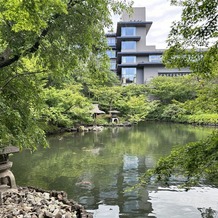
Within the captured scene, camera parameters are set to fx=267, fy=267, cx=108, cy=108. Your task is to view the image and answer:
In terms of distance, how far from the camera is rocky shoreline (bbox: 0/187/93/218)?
4.16 metres

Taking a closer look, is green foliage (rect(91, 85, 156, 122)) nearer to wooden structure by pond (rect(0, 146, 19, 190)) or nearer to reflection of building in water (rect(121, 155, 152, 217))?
reflection of building in water (rect(121, 155, 152, 217))

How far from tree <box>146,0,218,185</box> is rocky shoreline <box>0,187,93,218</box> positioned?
1.97 meters

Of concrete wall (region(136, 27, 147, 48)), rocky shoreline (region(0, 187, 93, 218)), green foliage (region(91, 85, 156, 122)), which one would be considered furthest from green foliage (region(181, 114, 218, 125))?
rocky shoreline (region(0, 187, 93, 218))

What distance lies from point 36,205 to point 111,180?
3313 millimetres

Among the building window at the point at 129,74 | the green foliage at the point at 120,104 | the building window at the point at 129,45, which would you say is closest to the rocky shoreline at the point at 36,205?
the green foliage at the point at 120,104

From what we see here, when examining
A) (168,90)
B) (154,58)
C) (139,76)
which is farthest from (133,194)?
(139,76)

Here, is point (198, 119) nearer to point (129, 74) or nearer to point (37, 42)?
point (129, 74)

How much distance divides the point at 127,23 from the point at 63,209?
35.7 meters

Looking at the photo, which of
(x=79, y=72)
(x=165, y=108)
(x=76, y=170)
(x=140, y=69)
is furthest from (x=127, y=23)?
(x=79, y=72)

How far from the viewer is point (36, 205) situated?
4621mm

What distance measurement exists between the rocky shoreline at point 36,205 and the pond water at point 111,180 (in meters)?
0.88

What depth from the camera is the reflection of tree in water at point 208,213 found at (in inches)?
207

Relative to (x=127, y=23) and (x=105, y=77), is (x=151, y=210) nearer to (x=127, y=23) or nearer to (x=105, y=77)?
(x=105, y=77)

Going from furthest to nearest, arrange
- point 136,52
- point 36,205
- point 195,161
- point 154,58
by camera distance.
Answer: point 136,52 → point 154,58 → point 36,205 → point 195,161
